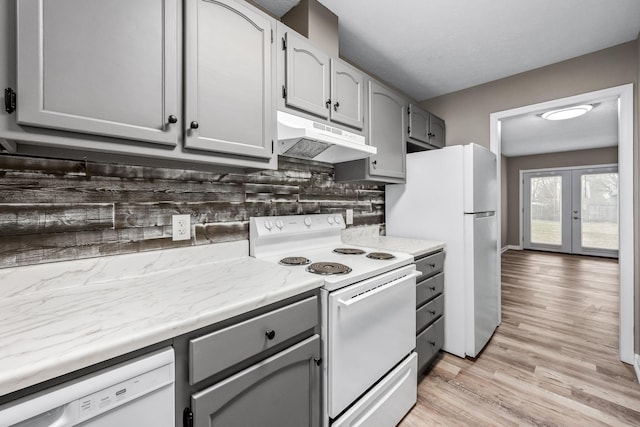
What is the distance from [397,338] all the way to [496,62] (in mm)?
2475

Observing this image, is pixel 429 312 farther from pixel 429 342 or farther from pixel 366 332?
pixel 366 332

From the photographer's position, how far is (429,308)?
6.68 ft

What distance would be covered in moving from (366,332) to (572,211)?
7600 millimetres

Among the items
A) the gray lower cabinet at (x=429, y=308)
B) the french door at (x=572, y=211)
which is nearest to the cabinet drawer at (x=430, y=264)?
the gray lower cabinet at (x=429, y=308)

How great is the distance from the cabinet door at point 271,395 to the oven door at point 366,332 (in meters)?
0.10

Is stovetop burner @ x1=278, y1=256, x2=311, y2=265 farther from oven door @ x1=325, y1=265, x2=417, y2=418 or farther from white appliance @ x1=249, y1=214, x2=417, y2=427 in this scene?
oven door @ x1=325, y1=265, x2=417, y2=418

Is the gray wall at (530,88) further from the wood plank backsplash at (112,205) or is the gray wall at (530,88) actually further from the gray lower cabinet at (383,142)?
the wood plank backsplash at (112,205)

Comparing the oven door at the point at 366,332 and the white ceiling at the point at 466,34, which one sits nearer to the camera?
the oven door at the point at 366,332

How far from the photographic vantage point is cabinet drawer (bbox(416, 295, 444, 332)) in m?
1.91

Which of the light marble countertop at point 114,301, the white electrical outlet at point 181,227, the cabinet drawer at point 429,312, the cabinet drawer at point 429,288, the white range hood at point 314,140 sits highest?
the white range hood at point 314,140

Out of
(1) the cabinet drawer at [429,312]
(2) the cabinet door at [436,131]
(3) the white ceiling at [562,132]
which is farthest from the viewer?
(3) the white ceiling at [562,132]

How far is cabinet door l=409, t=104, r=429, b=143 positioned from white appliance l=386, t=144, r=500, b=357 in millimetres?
249

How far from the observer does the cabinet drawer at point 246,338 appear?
79cm

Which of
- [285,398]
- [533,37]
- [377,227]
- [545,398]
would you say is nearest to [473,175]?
[377,227]
